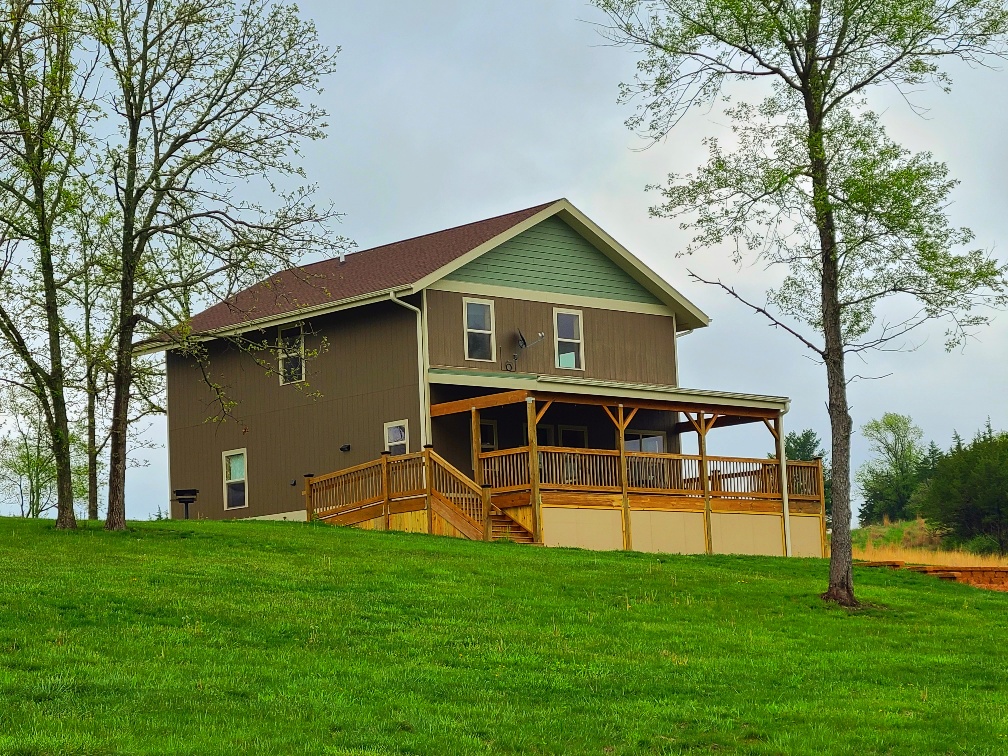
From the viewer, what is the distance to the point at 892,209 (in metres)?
20.6

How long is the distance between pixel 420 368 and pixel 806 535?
9.92 meters

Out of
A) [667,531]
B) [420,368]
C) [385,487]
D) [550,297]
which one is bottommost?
[667,531]

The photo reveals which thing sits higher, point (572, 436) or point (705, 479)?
point (572, 436)

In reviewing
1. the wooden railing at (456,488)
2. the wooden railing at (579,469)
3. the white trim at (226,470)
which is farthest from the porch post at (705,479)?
the white trim at (226,470)

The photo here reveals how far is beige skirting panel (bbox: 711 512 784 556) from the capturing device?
102 feet

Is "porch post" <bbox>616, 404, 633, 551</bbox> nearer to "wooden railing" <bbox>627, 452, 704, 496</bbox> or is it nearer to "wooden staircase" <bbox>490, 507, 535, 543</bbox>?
"wooden railing" <bbox>627, 452, 704, 496</bbox>

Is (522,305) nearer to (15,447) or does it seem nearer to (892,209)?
(892,209)

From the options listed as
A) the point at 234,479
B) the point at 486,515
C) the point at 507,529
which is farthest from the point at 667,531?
the point at 234,479

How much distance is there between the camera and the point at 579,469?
29047 mm

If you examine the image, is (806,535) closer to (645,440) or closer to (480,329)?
(645,440)

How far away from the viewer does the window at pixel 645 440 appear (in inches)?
1374

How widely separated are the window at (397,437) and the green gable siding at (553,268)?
11.3 ft

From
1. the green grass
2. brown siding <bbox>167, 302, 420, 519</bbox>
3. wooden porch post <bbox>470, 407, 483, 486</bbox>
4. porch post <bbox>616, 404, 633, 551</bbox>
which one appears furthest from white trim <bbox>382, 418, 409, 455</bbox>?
the green grass

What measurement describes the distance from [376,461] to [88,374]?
6.83m
